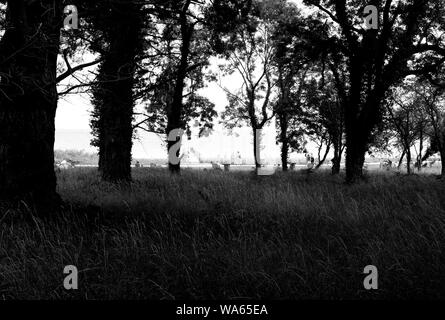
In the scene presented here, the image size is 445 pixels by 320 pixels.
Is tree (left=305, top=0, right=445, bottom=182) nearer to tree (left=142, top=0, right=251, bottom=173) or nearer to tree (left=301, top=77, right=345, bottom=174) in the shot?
tree (left=142, top=0, right=251, bottom=173)

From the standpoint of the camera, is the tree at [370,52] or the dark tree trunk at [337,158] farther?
the dark tree trunk at [337,158]

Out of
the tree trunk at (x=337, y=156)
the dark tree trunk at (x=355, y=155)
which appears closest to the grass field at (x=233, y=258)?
the dark tree trunk at (x=355, y=155)

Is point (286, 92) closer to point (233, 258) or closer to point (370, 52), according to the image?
point (370, 52)

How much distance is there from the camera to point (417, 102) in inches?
1260

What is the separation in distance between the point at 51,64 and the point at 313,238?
15.6 feet

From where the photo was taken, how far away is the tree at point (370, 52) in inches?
516

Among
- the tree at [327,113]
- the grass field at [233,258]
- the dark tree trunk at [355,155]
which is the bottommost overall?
the grass field at [233,258]

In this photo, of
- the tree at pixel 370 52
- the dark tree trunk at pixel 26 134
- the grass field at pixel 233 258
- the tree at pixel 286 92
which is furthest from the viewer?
the tree at pixel 286 92

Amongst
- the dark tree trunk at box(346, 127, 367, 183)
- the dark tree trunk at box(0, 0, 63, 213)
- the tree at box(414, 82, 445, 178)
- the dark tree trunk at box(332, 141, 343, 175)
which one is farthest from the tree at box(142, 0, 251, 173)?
the tree at box(414, 82, 445, 178)

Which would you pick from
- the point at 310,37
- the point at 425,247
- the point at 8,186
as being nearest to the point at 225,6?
the point at 310,37

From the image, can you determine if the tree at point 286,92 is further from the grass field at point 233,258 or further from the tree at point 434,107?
the grass field at point 233,258

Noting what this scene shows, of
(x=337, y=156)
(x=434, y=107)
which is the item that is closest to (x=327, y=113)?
(x=337, y=156)

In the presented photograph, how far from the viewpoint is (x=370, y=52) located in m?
13.2
